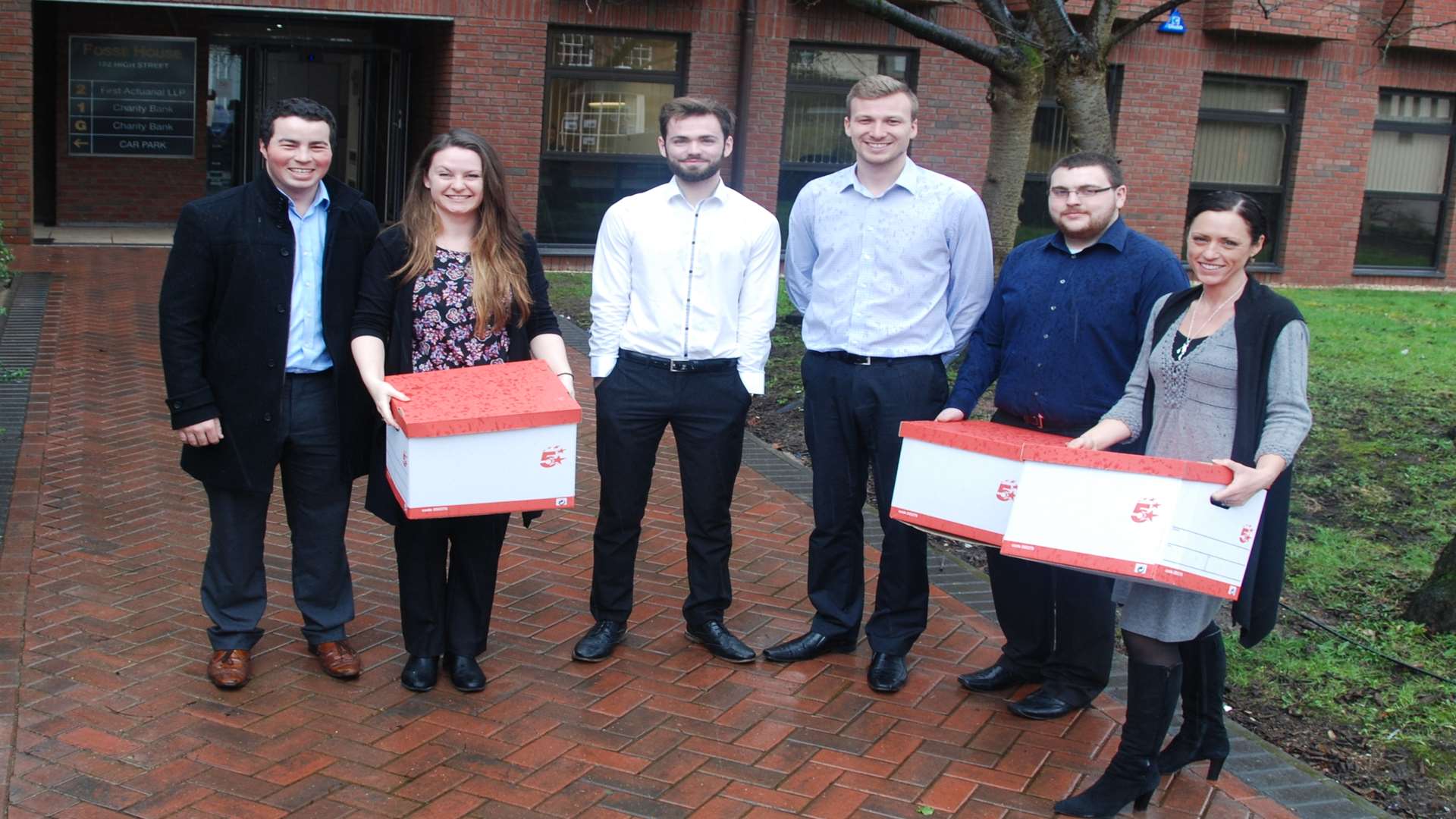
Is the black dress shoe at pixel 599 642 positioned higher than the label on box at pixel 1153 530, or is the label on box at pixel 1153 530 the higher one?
the label on box at pixel 1153 530

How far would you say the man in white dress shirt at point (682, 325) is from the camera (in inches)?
178

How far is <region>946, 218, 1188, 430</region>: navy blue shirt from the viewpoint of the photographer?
410cm

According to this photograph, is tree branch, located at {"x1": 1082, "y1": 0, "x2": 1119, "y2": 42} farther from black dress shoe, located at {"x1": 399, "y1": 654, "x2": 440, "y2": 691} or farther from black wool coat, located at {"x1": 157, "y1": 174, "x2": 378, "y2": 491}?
black dress shoe, located at {"x1": 399, "y1": 654, "x2": 440, "y2": 691}

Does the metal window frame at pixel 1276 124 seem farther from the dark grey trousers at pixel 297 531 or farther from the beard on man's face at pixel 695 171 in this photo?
the dark grey trousers at pixel 297 531

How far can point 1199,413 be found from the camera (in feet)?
11.9

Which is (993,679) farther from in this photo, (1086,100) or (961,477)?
(1086,100)

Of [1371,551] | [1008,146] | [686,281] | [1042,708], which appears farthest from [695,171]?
[1008,146]

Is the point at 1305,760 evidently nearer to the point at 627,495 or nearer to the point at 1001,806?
the point at 1001,806

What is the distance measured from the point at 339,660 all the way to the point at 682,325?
60.9 inches

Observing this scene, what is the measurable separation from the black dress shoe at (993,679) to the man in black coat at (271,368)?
2.02 metres

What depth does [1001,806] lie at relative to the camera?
3828mm

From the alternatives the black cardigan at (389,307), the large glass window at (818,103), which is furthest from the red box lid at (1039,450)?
the large glass window at (818,103)

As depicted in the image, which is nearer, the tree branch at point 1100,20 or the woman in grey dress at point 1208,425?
the woman in grey dress at point 1208,425

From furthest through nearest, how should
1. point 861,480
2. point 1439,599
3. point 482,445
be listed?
point 1439,599 → point 861,480 → point 482,445
